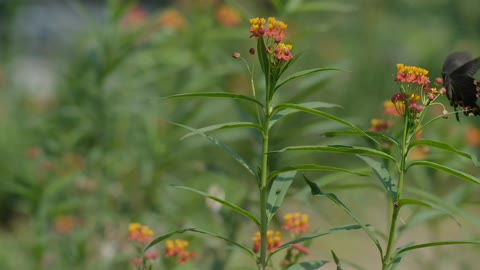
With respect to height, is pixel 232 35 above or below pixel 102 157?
above

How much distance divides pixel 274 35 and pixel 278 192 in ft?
1.40

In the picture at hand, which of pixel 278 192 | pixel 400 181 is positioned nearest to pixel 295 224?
pixel 278 192

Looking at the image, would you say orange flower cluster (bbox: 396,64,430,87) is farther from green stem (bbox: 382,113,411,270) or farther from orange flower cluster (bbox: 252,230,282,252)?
orange flower cluster (bbox: 252,230,282,252)

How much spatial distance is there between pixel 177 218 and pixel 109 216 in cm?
33

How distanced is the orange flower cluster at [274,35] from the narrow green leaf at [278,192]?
37 cm

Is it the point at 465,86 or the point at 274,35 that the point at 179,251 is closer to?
the point at 274,35

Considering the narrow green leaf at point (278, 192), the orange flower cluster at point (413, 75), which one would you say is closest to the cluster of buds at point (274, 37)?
the orange flower cluster at point (413, 75)

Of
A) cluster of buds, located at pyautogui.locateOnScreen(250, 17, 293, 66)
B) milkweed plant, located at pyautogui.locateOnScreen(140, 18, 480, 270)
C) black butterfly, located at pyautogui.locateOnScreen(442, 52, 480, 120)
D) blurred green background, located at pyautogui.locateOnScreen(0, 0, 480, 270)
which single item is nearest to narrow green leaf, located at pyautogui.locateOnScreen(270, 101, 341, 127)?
milkweed plant, located at pyautogui.locateOnScreen(140, 18, 480, 270)

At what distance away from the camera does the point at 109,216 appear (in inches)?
162

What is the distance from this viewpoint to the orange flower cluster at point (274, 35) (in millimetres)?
1809

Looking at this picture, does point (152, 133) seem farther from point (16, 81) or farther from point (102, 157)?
point (16, 81)

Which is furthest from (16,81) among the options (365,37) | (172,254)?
(172,254)

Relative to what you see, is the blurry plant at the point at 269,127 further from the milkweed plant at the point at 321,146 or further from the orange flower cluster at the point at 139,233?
the orange flower cluster at the point at 139,233

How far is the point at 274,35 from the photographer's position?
1829 millimetres
